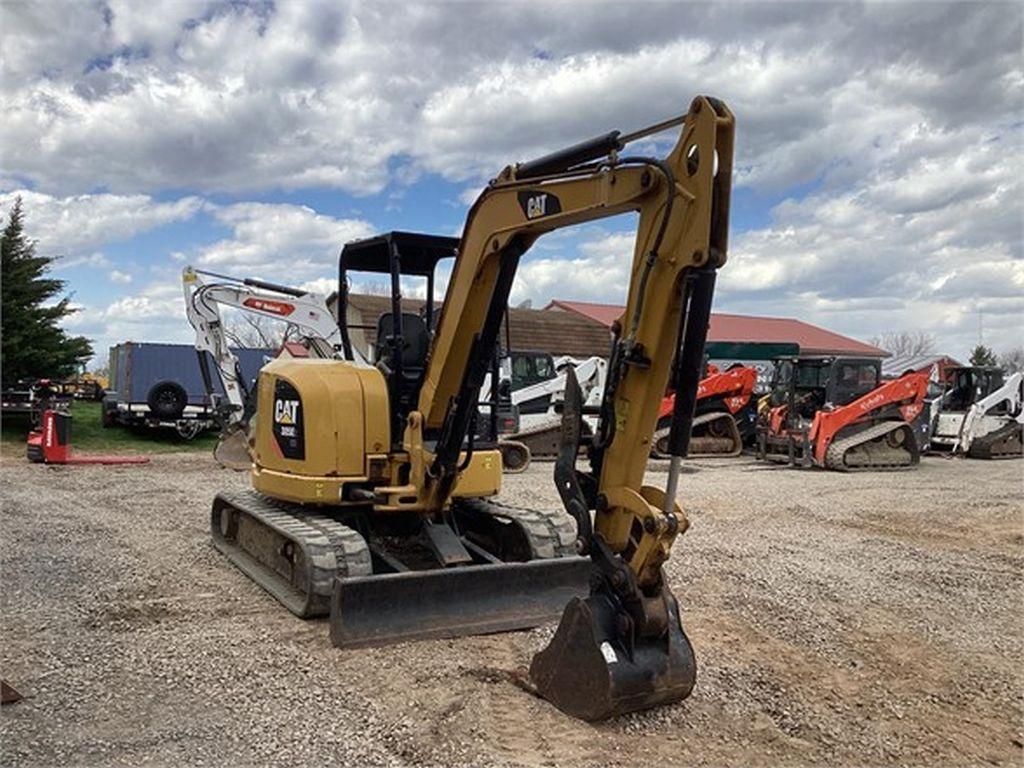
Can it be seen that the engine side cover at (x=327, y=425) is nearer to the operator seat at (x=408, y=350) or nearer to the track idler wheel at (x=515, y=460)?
the operator seat at (x=408, y=350)

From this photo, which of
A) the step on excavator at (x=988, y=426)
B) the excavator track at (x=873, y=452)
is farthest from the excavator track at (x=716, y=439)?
the step on excavator at (x=988, y=426)

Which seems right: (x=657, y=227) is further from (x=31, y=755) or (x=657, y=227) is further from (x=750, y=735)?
(x=31, y=755)

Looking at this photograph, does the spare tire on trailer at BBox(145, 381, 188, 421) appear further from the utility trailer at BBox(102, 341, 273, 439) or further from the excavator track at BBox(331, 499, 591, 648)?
the excavator track at BBox(331, 499, 591, 648)

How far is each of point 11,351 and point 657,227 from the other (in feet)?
56.1

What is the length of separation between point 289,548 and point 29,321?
14480 millimetres

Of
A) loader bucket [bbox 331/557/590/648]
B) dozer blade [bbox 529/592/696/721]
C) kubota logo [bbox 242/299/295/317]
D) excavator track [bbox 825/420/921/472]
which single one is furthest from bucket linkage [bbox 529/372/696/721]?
excavator track [bbox 825/420/921/472]

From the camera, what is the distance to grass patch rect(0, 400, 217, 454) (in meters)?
17.0

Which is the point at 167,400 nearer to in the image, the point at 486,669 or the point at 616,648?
the point at 486,669

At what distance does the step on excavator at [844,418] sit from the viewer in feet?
53.0

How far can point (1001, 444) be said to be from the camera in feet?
62.9

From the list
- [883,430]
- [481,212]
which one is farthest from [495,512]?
[883,430]

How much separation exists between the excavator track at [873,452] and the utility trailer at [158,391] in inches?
455

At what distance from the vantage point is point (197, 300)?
12531 mm

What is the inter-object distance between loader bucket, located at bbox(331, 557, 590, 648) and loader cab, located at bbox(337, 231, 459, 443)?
134 centimetres
